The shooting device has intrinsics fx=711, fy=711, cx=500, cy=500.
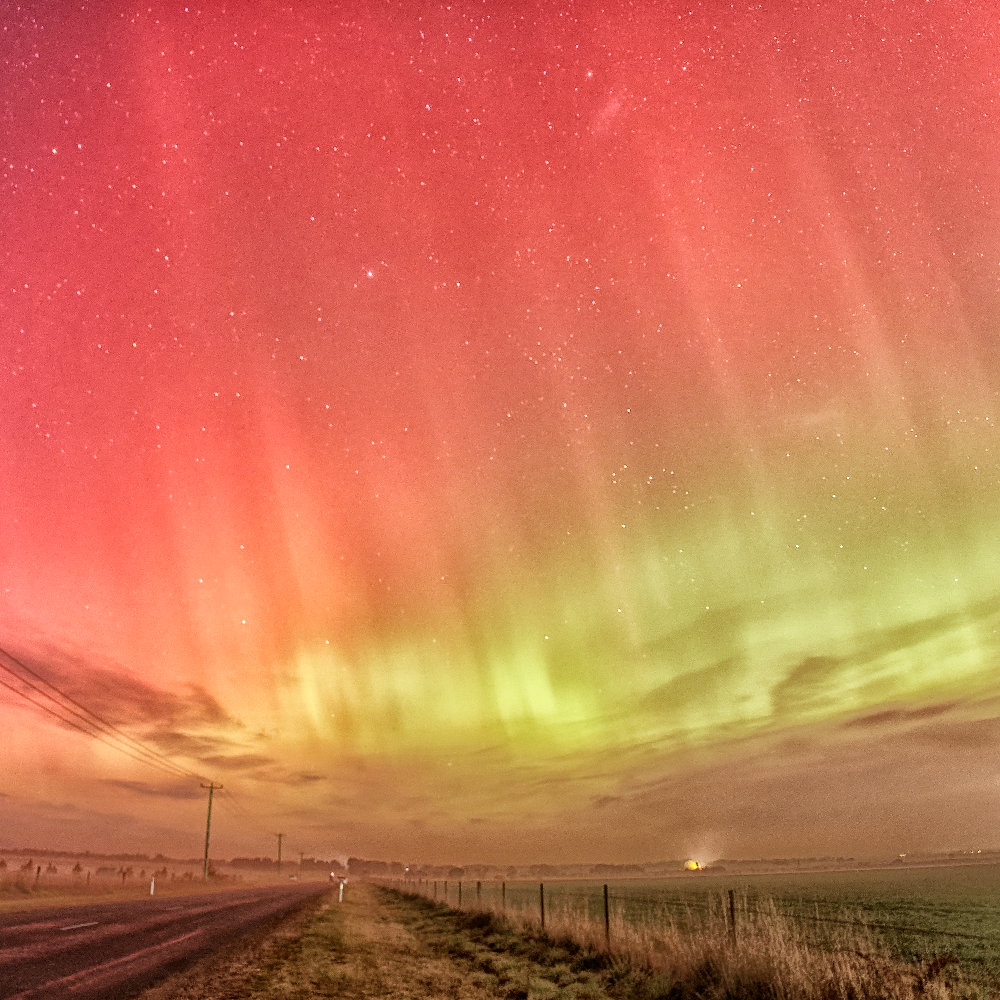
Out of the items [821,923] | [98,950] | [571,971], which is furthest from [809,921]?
[98,950]

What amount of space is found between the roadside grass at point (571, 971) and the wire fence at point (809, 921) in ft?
1.01

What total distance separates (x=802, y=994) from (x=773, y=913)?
3.63 metres

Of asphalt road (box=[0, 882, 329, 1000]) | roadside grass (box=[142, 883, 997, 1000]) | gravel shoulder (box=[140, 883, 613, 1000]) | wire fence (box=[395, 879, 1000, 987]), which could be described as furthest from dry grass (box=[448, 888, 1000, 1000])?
asphalt road (box=[0, 882, 329, 1000])

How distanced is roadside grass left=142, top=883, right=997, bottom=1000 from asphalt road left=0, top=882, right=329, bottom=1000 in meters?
0.72

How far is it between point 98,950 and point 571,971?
8.85 metres

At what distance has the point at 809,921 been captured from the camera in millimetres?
41125

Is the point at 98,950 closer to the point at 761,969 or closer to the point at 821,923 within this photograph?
the point at 761,969

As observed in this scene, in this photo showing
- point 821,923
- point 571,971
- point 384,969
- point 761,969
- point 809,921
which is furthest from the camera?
point 809,921

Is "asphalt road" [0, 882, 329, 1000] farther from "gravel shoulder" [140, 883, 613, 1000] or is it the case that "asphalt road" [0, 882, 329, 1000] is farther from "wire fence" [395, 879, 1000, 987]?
"wire fence" [395, 879, 1000, 987]

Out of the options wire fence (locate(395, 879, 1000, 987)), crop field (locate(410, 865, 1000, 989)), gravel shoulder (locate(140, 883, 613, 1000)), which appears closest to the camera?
gravel shoulder (locate(140, 883, 613, 1000))

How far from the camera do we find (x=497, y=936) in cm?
1936

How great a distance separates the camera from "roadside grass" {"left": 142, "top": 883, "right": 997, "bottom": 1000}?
934 centimetres

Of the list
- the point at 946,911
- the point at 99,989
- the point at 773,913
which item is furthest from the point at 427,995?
the point at 946,911

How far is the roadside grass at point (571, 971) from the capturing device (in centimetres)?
934
